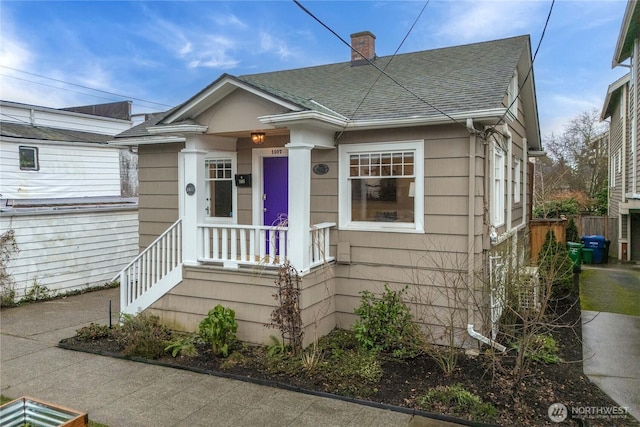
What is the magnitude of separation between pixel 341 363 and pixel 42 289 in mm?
7834

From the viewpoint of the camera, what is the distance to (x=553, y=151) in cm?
2653

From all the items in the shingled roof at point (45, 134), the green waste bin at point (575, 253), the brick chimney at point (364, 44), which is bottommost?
the green waste bin at point (575, 253)

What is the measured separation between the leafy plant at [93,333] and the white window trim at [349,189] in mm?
4000

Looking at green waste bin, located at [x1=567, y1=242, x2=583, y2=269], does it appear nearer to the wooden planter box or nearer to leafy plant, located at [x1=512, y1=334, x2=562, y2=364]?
leafy plant, located at [x1=512, y1=334, x2=562, y2=364]

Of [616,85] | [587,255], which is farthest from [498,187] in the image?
[616,85]

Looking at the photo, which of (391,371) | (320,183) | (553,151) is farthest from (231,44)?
(553,151)

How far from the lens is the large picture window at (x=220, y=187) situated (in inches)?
320

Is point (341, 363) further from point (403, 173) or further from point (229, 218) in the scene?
point (229, 218)

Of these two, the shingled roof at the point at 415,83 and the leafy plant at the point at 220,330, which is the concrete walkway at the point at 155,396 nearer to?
the leafy plant at the point at 220,330

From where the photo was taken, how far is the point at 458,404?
4434 millimetres

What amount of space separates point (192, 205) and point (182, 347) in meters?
2.13

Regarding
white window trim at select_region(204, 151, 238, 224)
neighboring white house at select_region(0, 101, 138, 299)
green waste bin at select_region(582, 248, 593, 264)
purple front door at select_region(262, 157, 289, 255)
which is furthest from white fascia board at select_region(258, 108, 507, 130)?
green waste bin at select_region(582, 248, 593, 264)

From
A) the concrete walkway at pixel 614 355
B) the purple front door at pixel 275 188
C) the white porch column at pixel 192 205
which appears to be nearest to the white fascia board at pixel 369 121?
the white porch column at pixel 192 205

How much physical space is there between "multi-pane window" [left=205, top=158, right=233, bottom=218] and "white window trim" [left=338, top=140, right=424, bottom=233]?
230 centimetres
